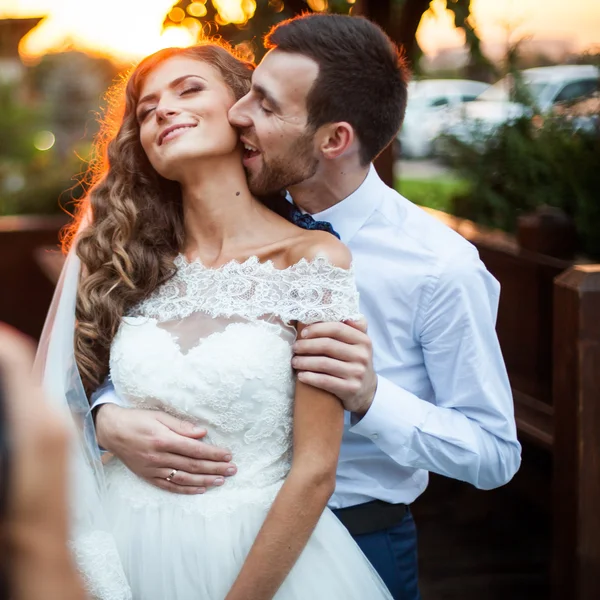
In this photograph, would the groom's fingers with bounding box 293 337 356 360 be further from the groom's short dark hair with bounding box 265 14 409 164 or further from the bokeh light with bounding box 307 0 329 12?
the bokeh light with bounding box 307 0 329 12

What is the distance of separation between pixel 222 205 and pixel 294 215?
18cm

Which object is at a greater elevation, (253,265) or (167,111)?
(167,111)

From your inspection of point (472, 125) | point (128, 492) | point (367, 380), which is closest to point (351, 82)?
point (367, 380)

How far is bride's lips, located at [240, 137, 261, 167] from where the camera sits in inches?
77.1

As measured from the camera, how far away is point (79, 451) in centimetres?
184

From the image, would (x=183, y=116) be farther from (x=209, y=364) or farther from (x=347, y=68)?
(x=209, y=364)

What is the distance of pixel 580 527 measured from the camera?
8.66 ft

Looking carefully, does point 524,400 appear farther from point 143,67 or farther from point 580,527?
point 143,67

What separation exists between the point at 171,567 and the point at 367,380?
1.84ft

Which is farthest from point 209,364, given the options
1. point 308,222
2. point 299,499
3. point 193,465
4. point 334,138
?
point 334,138

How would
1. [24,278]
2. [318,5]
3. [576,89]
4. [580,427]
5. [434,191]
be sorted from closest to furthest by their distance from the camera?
[580,427] < [318,5] < [576,89] < [24,278] < [434,191]

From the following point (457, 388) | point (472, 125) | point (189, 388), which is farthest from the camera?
point (472, 125)

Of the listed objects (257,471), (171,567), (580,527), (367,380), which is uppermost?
(367,380)

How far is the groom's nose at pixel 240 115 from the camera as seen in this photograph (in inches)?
75.9
